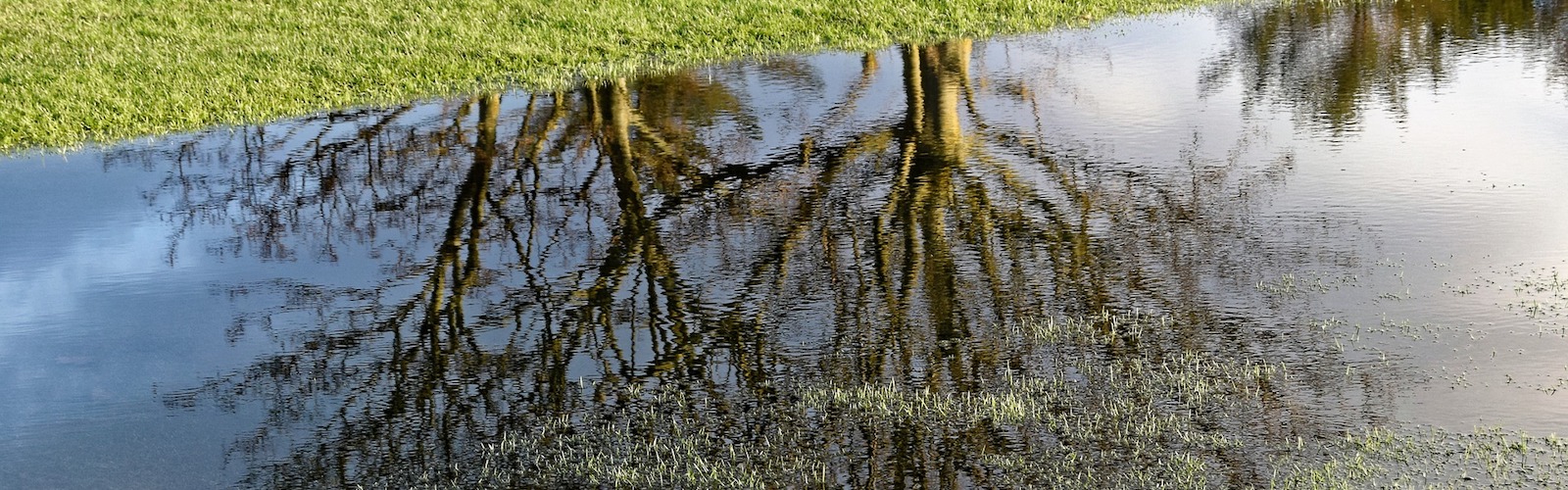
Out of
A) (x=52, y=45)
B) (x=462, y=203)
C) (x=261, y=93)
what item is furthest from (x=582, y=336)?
(x=52, y=45)

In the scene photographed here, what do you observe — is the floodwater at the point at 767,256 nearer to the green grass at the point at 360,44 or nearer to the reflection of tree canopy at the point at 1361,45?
the reflection of tree canopy at the point at 1361,45

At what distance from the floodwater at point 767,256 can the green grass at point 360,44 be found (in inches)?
39.4

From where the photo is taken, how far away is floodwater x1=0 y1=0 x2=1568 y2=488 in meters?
7.19

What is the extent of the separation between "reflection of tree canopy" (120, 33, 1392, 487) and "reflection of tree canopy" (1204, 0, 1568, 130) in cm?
271

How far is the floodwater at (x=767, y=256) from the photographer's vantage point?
719cm

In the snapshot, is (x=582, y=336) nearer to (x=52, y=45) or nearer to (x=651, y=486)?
(x=651, y=486)

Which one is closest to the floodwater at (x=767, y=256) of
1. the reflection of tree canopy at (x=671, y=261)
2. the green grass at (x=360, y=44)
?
the reflection of tree canopy at (x=671, y=261)

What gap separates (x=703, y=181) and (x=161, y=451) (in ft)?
18.0

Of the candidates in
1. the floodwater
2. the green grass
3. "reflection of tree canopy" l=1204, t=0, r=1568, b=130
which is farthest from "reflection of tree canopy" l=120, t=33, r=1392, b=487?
"reflection of tree canopy" l=1204, t=0, r=1568, b=130

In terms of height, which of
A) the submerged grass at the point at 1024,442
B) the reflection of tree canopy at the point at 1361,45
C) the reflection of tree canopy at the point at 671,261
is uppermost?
the reflection of tree canopy at the point at 1361,45

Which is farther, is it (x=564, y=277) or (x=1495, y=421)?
(x=564, y=277)

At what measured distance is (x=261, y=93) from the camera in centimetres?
1584

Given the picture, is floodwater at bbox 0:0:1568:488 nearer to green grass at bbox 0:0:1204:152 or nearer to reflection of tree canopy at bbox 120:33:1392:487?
reflection of tree canopy at bbox 120:33:1392:487

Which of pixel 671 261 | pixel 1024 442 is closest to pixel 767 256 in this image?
pixel 671 261
